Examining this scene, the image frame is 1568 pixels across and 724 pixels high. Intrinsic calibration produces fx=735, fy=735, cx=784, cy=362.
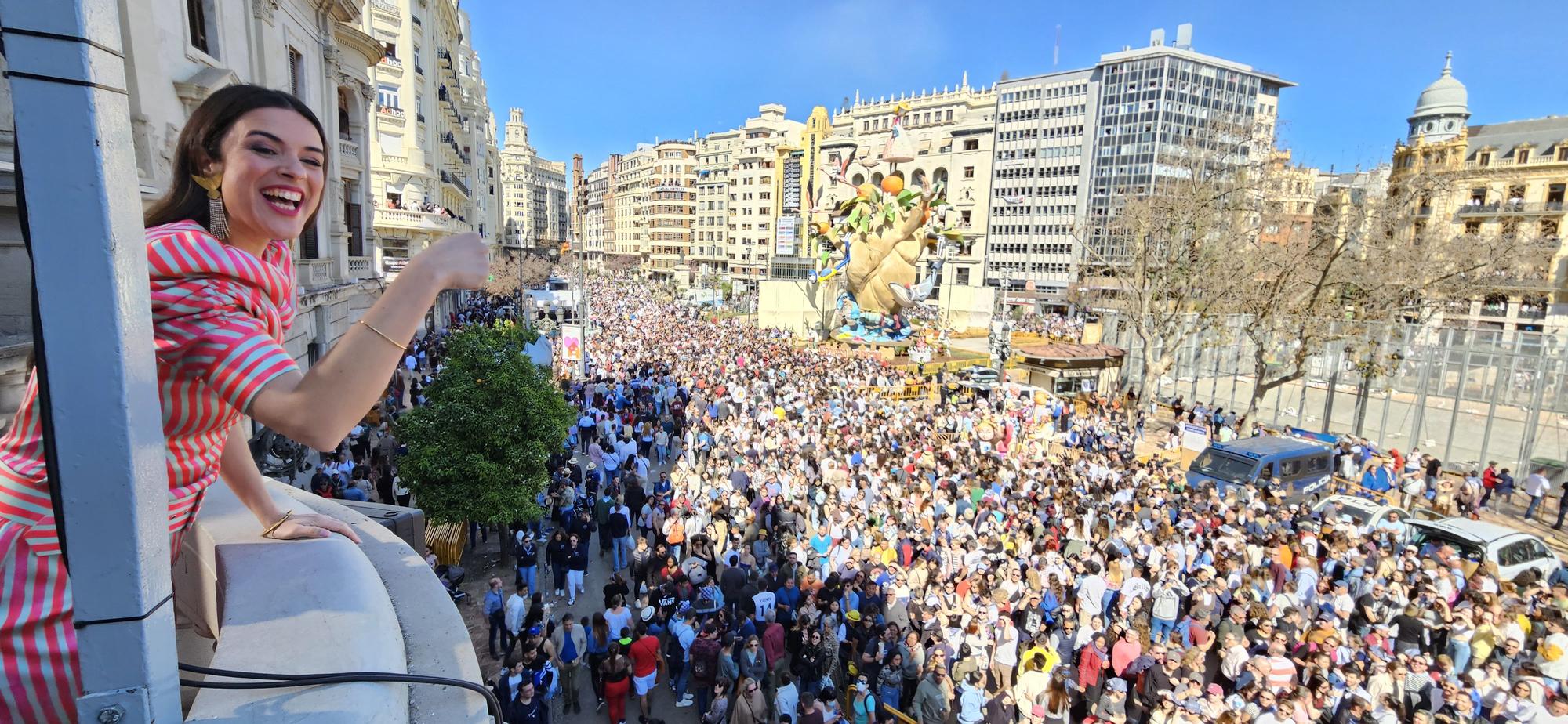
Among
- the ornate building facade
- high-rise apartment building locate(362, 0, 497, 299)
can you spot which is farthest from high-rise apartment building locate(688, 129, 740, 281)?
the ornate building facade

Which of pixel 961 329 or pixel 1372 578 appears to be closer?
pixel 1372 578

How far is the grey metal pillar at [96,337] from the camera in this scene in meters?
1.12

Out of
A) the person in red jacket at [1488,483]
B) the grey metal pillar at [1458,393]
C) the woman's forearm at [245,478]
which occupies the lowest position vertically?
the person in red jacket at [1488,483]

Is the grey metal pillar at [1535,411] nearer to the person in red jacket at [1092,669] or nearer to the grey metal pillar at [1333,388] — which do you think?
the grey metal pillar at [1333,388]

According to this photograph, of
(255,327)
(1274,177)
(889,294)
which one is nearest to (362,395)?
(255,327)

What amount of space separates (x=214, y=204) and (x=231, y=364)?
57cm

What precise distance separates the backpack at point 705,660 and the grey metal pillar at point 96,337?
694 centimetres

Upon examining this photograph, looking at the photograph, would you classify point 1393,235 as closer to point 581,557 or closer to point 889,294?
point 889,294

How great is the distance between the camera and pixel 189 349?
1606 mm

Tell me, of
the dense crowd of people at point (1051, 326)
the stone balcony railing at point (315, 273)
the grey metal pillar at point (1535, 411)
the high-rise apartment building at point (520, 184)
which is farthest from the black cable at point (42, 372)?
the high-rise apartment building at point (520, 184)

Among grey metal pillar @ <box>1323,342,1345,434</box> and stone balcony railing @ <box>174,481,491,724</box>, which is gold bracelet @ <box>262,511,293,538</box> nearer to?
stone balcony railing @ <box>174,481,491,724</box>

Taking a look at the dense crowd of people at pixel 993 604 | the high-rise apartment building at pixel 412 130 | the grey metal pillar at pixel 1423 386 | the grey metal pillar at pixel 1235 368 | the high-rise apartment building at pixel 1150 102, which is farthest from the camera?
the high-rise apartment building at pixel 1150 102

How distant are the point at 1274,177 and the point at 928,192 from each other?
17.9 metres

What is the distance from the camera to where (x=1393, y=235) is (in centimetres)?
2320
